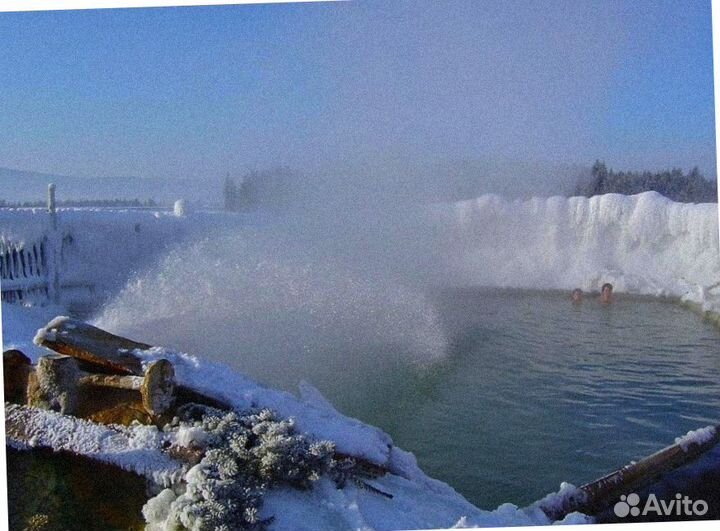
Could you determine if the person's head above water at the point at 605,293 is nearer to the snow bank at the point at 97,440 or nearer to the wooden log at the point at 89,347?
the snow bank at the point at 97,440

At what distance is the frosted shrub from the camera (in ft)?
13.5

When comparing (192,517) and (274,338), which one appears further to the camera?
(274,338)

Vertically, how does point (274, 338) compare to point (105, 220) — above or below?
below

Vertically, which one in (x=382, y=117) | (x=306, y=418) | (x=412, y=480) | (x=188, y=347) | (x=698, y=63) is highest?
(x=698, y=63)

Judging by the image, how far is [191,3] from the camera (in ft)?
15.4

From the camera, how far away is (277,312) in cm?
491

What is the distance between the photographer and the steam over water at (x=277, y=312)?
4.83 meters

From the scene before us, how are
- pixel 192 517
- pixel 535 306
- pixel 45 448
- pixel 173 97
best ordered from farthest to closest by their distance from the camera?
pixel 535 306 → pixel 173 97 → pixel 45 448 → pixel 192 517

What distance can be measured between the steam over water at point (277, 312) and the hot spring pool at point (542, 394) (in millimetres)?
186

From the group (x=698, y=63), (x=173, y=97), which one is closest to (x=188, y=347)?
(x=173, y=97)

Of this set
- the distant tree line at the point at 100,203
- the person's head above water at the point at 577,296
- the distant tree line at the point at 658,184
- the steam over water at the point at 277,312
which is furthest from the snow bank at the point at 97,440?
the distant tree line at the point at 658,184

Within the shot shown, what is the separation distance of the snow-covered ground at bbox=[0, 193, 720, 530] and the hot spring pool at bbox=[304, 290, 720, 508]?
15 cm

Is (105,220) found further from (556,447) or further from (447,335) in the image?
(556,447)

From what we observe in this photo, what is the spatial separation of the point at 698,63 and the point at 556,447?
2.97 metres
